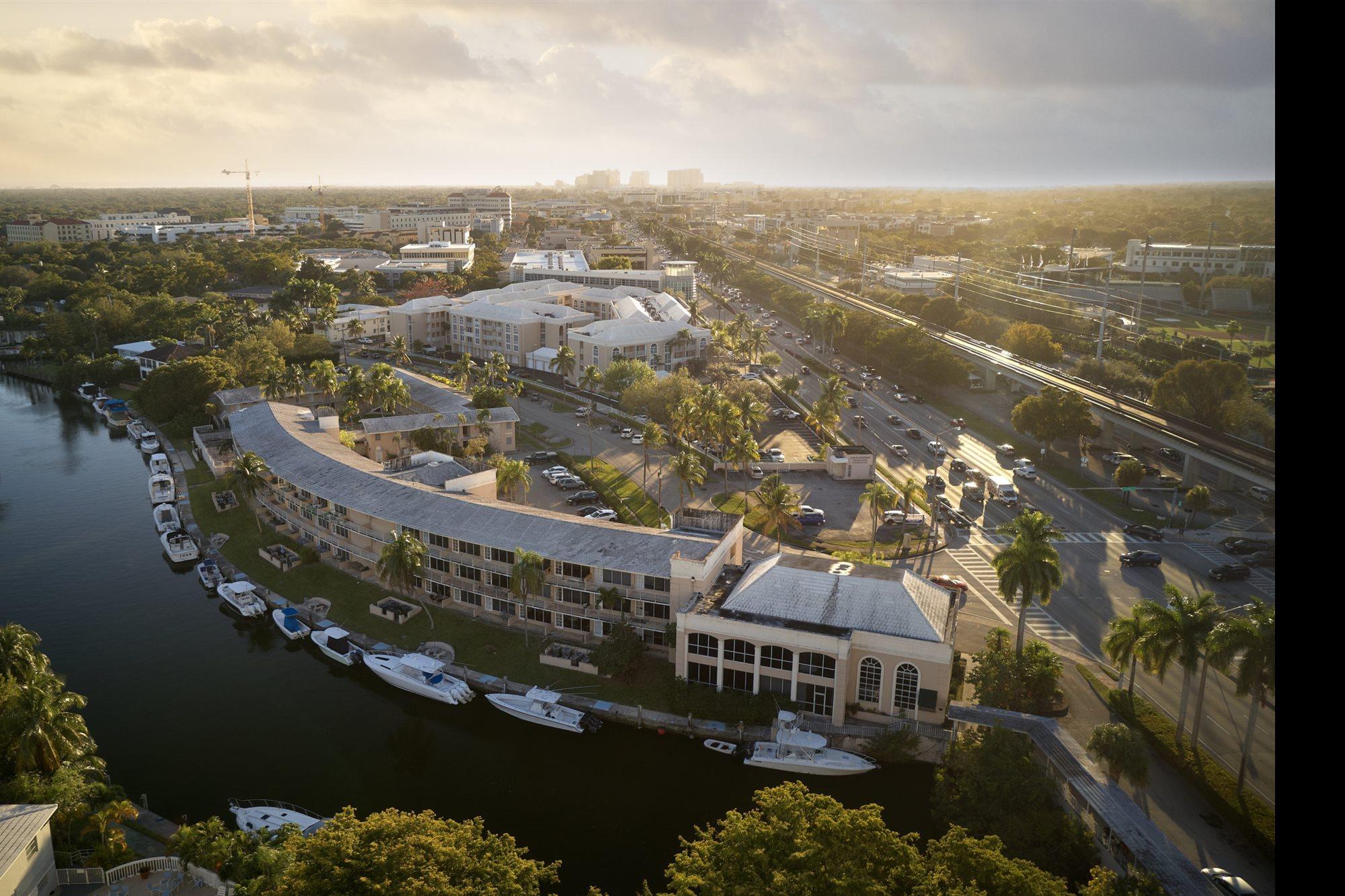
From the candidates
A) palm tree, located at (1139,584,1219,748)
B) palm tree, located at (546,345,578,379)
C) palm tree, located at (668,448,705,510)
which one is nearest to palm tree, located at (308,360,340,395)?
palm tree, located at (546,345,578,379)

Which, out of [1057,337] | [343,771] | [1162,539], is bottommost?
[343,771]

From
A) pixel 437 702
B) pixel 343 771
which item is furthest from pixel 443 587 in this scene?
pixel 343 771

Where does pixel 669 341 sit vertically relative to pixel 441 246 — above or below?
below

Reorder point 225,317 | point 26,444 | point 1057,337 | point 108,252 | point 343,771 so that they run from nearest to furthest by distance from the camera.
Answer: point 343,771
point 26,444
point 1057,337
point 225,317
point 108,252

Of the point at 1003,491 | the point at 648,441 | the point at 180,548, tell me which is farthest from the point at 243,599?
the point at 1003,491

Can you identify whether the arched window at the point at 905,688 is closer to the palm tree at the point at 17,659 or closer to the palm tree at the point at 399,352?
the palm tree at the point at 17,659

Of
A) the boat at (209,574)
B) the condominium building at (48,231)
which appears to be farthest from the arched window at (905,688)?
the condominium building at (48,231)
